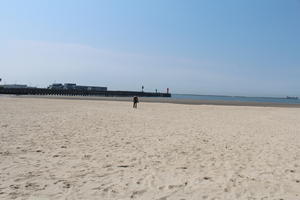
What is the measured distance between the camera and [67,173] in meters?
5.59

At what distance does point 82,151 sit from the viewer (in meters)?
7.57

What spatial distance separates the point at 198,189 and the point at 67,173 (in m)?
2.66

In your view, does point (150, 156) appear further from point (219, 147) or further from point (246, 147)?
point (246, 147)

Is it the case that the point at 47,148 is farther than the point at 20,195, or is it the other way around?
the point at 47,148

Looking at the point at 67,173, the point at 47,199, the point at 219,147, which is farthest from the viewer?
the point at 219,147

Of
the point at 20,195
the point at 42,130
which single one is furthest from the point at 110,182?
the point at 42,130

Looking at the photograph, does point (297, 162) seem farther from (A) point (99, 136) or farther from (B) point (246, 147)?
(A) point (99, 136)

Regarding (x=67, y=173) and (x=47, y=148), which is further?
(x=47, y=148)

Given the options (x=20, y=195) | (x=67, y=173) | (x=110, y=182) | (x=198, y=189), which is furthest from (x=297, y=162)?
(x=20, y=195)

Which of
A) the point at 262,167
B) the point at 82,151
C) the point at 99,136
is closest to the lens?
the point at 262,167

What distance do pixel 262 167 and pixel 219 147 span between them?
88.9 inches

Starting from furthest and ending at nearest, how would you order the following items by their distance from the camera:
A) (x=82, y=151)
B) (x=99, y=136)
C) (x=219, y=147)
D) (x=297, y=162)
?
(x=99, y=136), (x=219, y=147), (x=82, y=151), (x=297, y=162)

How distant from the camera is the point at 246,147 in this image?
28.7ft

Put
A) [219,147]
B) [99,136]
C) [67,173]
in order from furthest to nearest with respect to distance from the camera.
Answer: [99,136] → [219,147] → [67,173]
